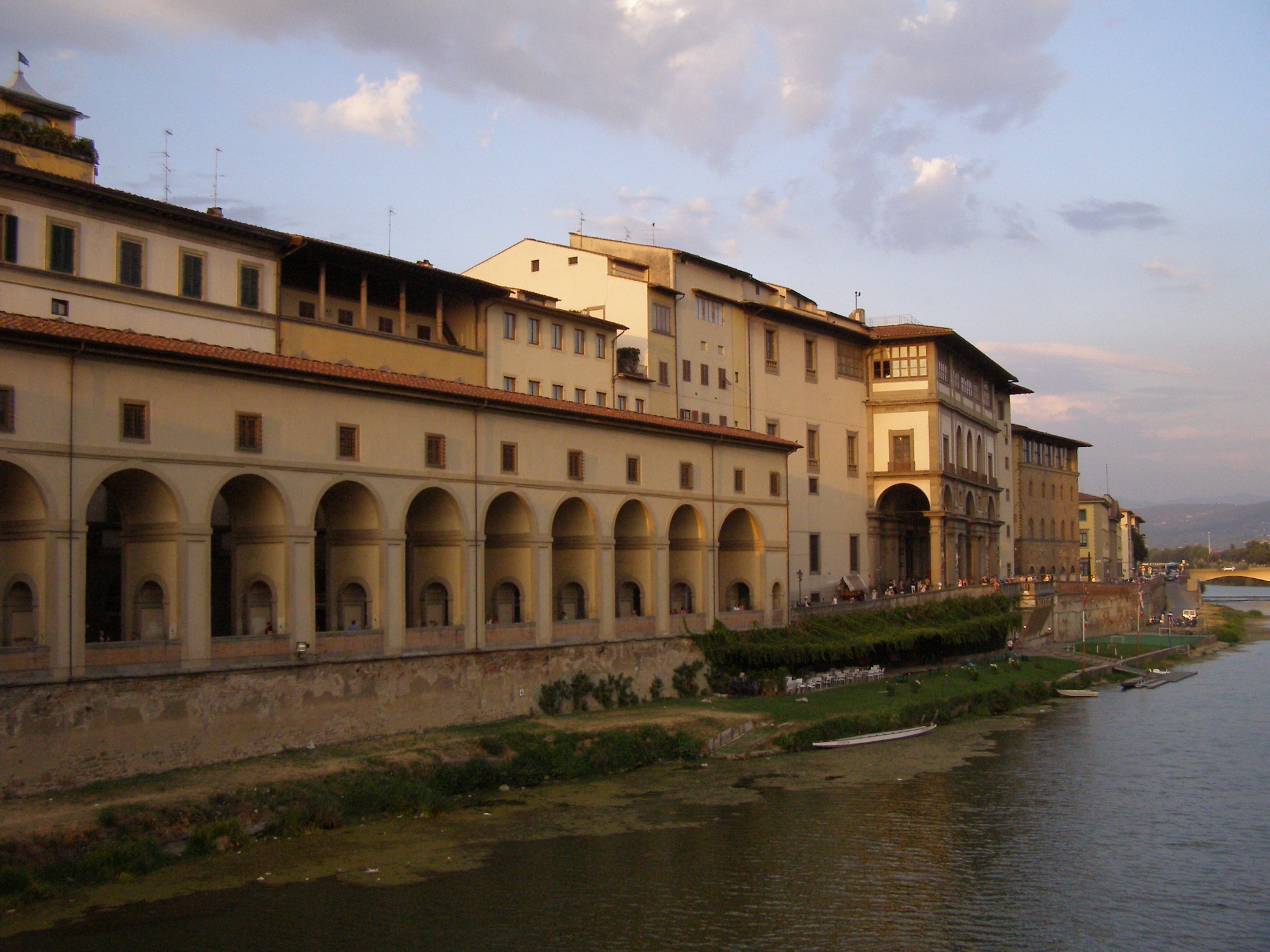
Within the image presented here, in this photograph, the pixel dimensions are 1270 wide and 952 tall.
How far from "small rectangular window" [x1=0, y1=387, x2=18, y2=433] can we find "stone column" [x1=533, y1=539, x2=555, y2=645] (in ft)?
55.5

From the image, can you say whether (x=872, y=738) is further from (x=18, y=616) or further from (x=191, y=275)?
(x=191, y=275)

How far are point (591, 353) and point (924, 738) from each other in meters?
20.2

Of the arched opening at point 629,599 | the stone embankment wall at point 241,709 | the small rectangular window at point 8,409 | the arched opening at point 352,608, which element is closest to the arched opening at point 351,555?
the arched opening at point 352,608

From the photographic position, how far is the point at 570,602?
1681 inches

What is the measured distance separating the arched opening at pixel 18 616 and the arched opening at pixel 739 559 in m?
26.9

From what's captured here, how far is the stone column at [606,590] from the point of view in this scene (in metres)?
40.8

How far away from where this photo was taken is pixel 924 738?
136 feet

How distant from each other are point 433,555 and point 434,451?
342 cm

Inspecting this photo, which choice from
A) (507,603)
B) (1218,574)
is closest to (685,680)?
(507,603)

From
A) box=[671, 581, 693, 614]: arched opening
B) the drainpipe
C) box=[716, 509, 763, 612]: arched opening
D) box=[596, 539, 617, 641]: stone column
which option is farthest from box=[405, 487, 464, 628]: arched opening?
box=[716, 509, 763, 612]: arched opening

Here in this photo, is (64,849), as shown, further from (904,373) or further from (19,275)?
(904,373)

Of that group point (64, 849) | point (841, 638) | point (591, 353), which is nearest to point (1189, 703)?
point (841, 638)

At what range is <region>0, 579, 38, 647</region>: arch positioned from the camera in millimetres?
27078

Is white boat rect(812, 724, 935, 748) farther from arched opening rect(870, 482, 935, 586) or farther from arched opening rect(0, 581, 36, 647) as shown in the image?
arched opening rect(870, 482, 935, 586)
